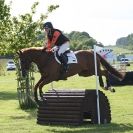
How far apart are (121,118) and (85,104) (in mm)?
2002

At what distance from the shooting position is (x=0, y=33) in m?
21.3

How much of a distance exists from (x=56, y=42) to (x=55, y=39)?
107mm

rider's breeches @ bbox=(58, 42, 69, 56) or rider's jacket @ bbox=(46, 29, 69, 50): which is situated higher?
rider's jacket @ bbox=(46, 29, 69, 50)

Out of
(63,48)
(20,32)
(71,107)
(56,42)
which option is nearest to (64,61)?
(63,48)

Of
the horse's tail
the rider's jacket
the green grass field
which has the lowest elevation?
the green grass field

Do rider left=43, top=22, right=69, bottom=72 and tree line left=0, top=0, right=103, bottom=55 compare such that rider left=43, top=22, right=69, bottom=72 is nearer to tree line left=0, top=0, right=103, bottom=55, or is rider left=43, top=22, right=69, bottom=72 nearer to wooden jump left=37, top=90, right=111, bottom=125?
wooden jump left=37, top=90, right=111, bottom=125

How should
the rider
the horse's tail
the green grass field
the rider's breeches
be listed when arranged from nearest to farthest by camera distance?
the green grass field < the rider < the rider's breeches < the horse's tail

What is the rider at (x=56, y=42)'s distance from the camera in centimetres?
1355

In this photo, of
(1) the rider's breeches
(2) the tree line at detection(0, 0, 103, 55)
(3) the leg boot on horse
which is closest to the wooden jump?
(3) the leg boot on horse

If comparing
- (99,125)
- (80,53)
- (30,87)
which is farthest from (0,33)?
(99,125)

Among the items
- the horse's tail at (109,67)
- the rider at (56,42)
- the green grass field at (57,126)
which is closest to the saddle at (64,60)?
the rider at (56,42)

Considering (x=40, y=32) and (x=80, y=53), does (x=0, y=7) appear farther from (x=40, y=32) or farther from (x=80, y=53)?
(x=80, y=53)

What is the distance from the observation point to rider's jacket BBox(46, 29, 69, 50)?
13.6 metres

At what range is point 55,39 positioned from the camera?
13711 mm
